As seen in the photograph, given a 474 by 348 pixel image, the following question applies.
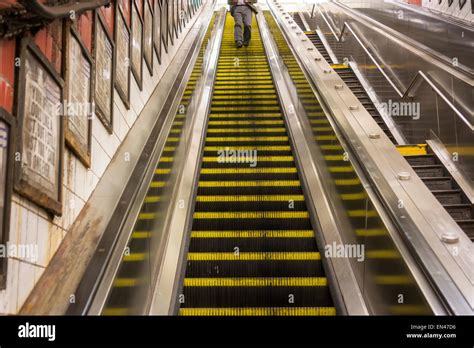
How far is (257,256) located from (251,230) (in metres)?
0.42

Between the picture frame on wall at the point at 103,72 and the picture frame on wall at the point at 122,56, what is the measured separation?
0.80 ft

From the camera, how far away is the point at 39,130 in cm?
329

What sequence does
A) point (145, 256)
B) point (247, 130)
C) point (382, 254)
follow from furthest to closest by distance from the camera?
point (247, 130) < point (145, 256) < point (382, 254)

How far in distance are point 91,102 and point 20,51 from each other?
1484 mm

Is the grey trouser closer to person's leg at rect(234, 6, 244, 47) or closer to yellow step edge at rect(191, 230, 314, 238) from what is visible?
person's leg at rect(234, 6, 244, 47)

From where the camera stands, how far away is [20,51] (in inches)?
121

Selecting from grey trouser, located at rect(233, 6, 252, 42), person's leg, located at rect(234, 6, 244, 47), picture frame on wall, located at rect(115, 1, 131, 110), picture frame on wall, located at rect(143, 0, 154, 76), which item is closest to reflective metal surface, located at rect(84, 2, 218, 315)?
picture frame on wall, located at rect(115, 1, 131, 110)

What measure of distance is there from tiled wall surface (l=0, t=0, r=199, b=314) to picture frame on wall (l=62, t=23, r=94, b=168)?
4.7 inches

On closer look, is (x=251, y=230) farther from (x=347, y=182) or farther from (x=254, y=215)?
(x=347, y=182)

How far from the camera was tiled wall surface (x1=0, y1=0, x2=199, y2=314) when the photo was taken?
2867mm

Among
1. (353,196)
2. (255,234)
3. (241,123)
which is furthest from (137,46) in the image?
(353,196)

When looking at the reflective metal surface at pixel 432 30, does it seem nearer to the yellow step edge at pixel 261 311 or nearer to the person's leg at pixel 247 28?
the person's leg at pixel 247 28

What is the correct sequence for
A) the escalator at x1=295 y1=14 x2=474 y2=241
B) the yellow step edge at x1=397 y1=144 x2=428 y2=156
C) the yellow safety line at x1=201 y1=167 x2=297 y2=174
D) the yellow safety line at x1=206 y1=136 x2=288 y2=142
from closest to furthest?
the escalator at x1=295 y1=14 x2=474 y2=241
the yellow safety line at x1=201 y1=167 x2=297 y2=174
the yellow step edge at x1=397 y1=144 x2=428 y2=156
the yellow safety line at x1=206 y1=136 x2=288 y2=142

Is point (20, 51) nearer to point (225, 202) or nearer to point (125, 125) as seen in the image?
point (225, 202)
